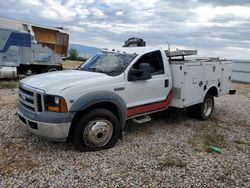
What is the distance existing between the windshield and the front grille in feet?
4.71

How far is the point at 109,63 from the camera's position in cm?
607

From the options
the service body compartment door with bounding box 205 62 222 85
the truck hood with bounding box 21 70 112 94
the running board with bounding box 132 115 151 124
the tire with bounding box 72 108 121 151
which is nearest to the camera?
the truck hood with bounding box 21 70 112 94

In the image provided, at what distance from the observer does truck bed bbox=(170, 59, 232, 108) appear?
6695 mm

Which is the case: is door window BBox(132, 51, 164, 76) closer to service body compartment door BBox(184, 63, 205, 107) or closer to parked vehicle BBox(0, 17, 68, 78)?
service body compartment door BBox(184, 63, 205, 107)

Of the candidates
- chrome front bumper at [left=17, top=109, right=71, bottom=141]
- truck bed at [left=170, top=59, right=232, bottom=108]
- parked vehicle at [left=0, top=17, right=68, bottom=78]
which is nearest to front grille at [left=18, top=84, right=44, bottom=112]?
chrome front bumper at [left=17, top=109, right=71, bottom=141]

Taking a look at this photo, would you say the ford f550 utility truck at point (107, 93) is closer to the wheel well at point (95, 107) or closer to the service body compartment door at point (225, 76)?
the wheel well at point (95, 107)

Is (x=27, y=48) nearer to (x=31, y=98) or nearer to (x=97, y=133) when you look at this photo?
(x=31, y=98)

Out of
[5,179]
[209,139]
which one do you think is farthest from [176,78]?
[5,179]

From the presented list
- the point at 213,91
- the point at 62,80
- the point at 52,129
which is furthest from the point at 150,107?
the point at 213,91

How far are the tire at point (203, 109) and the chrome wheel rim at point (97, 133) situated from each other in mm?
3297

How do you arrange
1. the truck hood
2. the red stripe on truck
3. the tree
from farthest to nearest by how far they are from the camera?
the tree → the red stripe on truck → the truck hood

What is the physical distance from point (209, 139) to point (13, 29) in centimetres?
1194

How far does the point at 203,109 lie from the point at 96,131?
3.73 m

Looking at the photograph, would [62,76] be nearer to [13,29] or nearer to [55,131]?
[55,131]
